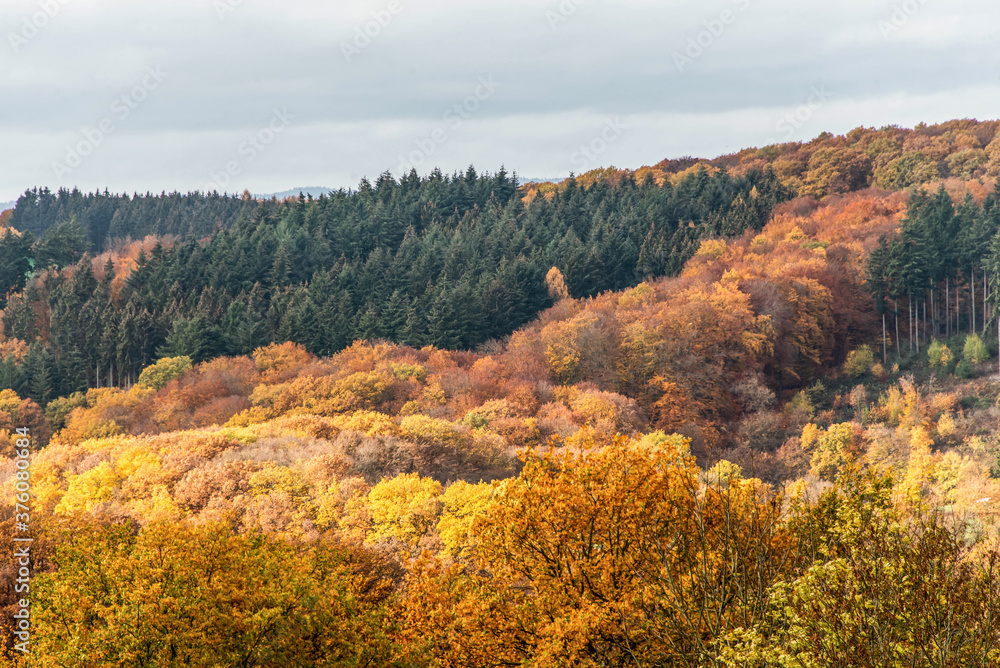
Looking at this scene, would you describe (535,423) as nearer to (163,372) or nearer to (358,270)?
(163,372)

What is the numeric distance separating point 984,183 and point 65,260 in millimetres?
136302

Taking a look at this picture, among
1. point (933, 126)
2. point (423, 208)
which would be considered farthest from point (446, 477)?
point (933, 126)

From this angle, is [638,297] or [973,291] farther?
[638,297]

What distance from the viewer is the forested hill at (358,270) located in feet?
348

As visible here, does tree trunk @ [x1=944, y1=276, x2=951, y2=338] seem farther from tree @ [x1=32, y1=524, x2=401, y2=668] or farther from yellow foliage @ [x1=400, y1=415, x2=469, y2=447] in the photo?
tree @ [x1=32, y1=524, x2=401, y2=668]

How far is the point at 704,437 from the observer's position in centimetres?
7912

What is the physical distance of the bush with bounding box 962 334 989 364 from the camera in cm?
8706

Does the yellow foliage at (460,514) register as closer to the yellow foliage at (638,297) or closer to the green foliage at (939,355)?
the yellow foliage at (638,297)

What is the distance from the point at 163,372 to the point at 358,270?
34579 mm

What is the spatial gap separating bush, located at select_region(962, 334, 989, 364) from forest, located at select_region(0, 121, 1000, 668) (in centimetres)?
94

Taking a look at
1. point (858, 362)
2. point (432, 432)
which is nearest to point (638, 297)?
point (858, 362)

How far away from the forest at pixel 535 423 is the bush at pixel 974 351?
37.2 inches

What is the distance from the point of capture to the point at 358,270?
126 meters

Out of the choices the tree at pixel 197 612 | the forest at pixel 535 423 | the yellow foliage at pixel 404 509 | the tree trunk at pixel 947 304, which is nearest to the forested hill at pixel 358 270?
the forest at pixel 535 423
